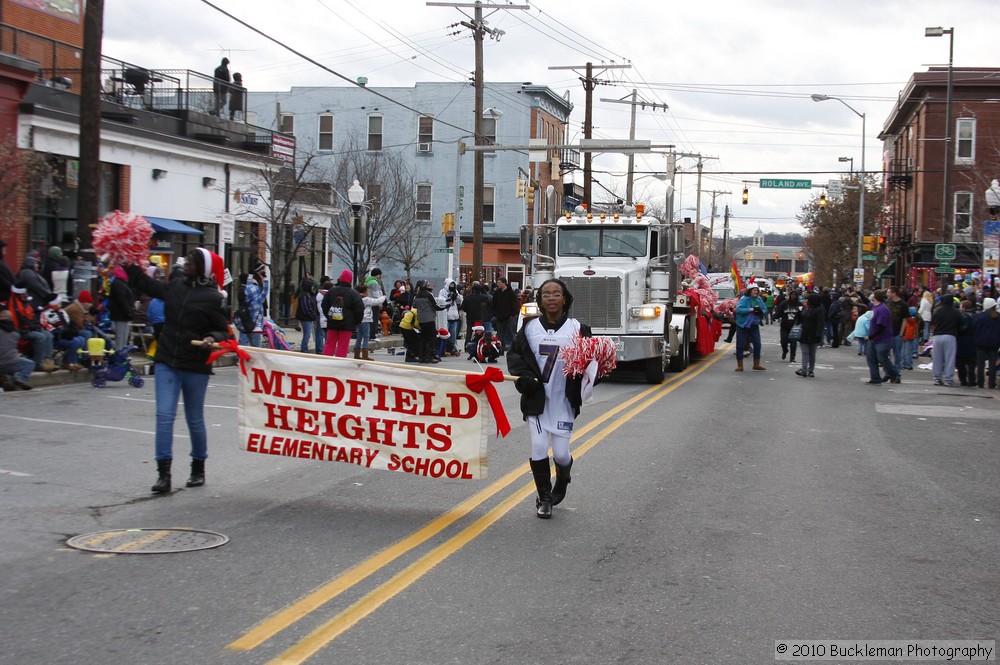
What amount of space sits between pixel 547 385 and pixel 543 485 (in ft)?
2.49

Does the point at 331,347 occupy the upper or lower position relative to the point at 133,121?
lower

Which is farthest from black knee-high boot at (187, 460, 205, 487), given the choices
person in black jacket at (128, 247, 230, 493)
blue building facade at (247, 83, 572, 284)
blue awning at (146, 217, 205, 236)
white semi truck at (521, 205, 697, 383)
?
blue building facade at (247, 83, 572, 284)

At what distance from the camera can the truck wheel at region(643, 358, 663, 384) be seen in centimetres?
2000

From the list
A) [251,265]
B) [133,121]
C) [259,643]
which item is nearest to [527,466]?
[259,643]

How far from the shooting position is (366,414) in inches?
328

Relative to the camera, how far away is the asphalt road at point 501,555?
17.3 ft

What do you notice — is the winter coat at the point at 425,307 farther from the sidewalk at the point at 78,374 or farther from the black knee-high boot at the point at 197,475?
the black knee-high boot at the point at 197,475

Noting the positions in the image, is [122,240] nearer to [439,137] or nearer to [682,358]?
[682,358]

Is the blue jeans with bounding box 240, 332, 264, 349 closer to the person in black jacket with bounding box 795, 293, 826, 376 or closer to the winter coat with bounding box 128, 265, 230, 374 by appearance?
the winter coat with bounding box 128, 265, 230, 374

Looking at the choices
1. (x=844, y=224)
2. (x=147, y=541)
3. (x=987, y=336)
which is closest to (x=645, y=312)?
(x=987, y=336)

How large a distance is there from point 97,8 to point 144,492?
11400mm

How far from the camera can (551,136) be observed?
195ft

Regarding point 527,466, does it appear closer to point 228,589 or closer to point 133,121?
point 228,589

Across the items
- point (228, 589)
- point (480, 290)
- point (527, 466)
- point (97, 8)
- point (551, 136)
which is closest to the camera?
point (228, 589)
